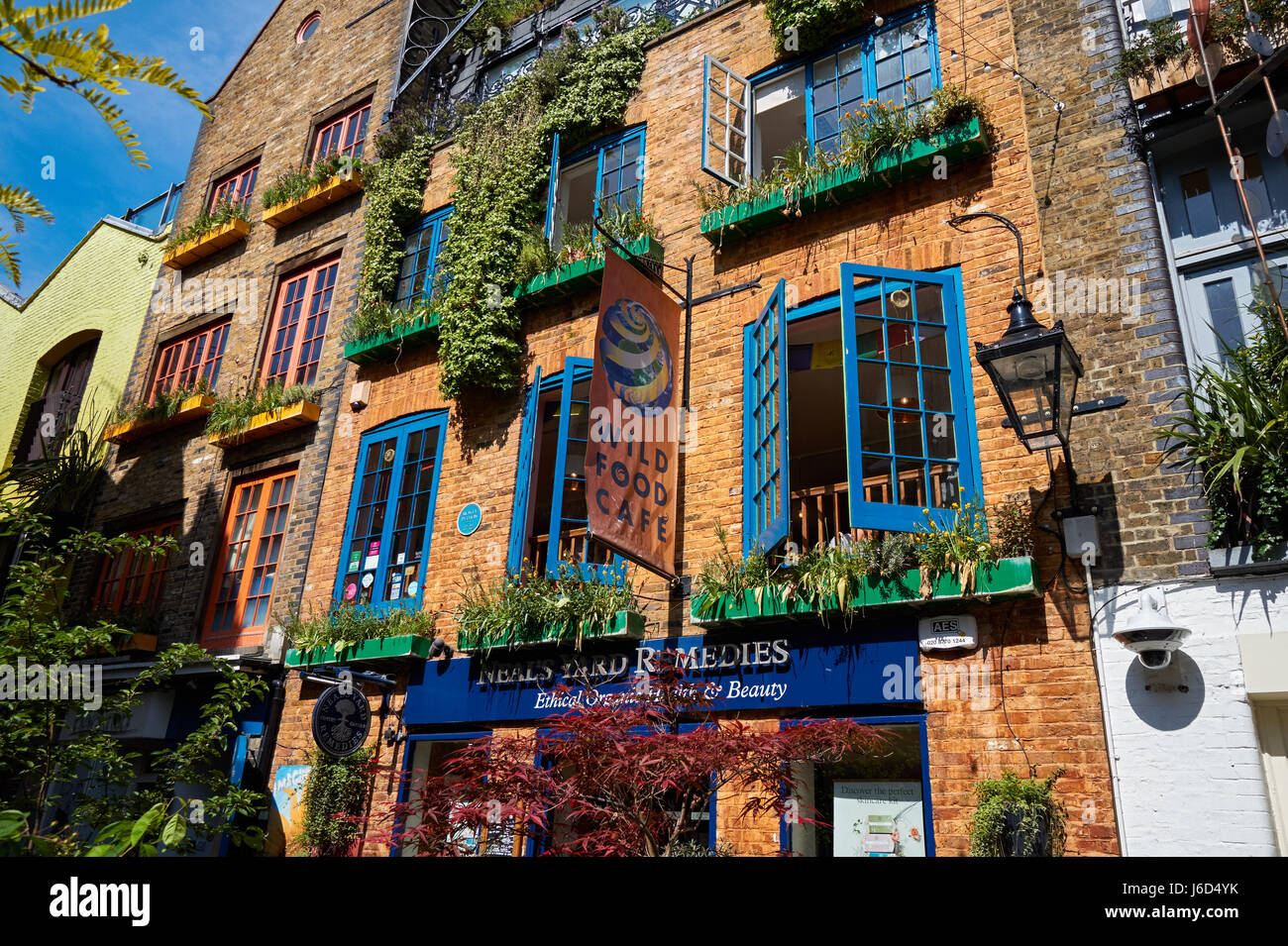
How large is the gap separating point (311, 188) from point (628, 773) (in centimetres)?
1216

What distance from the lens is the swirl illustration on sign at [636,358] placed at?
26.5 ft

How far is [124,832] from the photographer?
115 inches

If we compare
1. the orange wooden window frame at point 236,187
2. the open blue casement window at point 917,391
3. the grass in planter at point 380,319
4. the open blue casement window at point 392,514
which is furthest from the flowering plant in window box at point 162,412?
the open blue casement window at point 917,391

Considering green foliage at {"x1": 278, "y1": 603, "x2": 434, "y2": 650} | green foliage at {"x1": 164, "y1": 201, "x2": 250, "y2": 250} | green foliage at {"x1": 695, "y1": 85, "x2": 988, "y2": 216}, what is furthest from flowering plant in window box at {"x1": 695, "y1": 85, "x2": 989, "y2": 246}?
green foliage at {"x1": 164, "y1": 201, "x2": 250, "y2": 250}

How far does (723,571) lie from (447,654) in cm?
350

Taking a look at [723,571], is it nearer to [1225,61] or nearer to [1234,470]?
[1234,470]

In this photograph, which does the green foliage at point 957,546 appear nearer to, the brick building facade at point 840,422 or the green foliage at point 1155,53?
the brick building facade at point 840,422

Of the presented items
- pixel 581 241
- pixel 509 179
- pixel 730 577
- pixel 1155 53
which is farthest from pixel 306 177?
pixel 1155 53

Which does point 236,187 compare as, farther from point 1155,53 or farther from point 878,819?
point 878,819

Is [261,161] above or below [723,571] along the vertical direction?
above

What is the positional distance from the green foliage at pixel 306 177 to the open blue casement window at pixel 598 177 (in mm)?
4001
